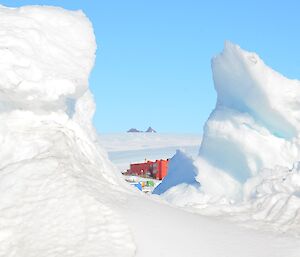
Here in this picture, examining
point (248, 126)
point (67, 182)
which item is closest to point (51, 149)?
point (67, 182)

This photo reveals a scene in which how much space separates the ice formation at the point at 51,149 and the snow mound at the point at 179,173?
4186 mm

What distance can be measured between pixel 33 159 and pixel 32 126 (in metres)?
0.95

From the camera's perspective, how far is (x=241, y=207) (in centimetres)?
898

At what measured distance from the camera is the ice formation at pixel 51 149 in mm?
6074

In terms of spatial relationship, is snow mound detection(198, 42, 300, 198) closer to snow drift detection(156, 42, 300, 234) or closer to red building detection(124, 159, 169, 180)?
snow drift detection(156, 42, 300, 234)

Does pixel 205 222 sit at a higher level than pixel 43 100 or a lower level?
lower

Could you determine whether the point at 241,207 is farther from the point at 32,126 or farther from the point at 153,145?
the point at 153,145

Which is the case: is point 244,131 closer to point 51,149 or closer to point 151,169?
point 51,149

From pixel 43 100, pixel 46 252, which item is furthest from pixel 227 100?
pixel 46 252

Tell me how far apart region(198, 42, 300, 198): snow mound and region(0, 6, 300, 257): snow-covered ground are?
1.24m

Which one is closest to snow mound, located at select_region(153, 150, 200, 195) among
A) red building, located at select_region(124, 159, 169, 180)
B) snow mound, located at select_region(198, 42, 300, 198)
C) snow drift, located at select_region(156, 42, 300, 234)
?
snow drift, located at select_region(156, 42, 300, 234)

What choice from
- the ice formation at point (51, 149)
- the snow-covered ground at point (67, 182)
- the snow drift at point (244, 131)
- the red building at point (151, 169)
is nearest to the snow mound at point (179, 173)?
the snow drift at point (244, 131)

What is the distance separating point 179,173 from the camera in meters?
14.2

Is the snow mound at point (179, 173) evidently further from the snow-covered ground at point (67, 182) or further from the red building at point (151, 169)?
the red building at point (151, 169)
